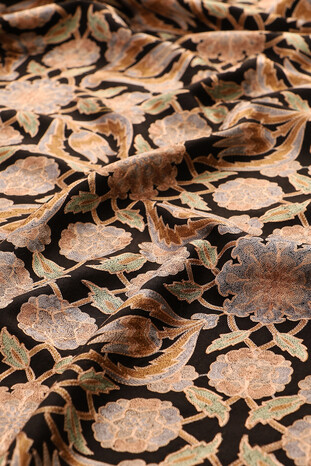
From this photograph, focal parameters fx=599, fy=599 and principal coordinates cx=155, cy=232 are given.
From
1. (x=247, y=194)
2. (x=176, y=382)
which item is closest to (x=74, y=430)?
(x=176, y=382)

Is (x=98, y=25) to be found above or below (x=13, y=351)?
above

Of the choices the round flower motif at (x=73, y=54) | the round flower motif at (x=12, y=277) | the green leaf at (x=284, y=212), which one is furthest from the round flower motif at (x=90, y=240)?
the round flower motif at (x=73, y=54)

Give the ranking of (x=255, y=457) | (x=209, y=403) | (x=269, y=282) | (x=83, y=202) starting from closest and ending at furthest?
(x=255, y=457) < (x=209, y=403) < (x=269, y=282) < (x=83, y=202)

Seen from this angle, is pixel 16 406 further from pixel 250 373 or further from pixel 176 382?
pixel 250 373

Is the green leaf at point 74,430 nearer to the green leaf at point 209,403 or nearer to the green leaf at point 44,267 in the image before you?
the green leaf at point 209,403

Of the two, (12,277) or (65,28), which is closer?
(12,277)

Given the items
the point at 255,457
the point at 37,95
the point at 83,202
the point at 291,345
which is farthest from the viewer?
the point at 37,95

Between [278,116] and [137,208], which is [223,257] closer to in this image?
[137,208]
